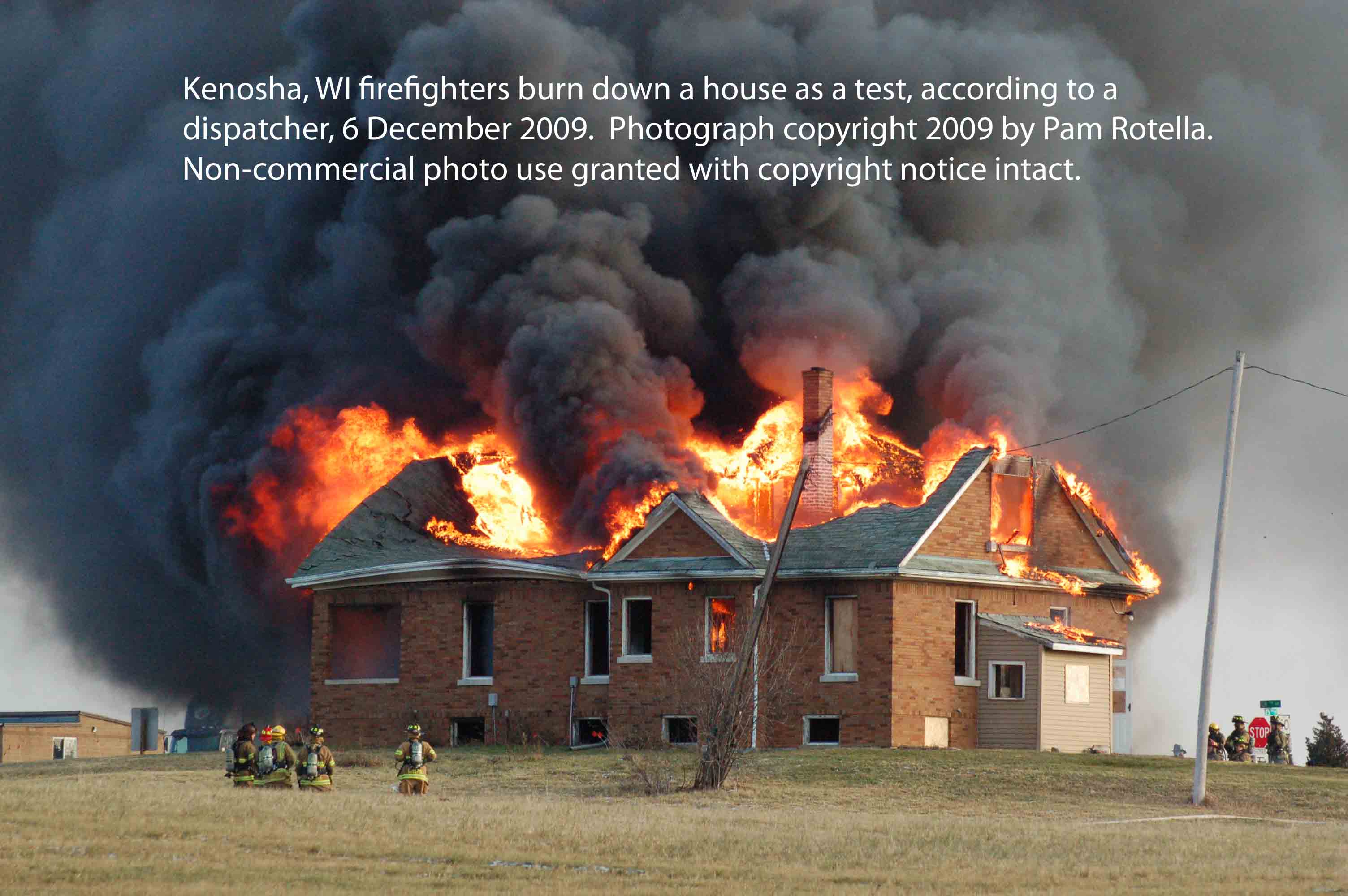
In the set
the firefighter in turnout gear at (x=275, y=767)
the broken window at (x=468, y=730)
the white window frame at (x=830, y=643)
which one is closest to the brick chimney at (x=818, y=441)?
the white window frame at (x=830, y=643)

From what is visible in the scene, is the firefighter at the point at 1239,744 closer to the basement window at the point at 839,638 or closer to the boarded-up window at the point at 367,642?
the basement window at the point at 839,638

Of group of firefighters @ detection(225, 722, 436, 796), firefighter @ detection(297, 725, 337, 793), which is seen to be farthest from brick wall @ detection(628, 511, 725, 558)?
firefighter @ detection(297, 725, 337, 793)

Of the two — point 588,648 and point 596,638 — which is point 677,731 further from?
point 596,638

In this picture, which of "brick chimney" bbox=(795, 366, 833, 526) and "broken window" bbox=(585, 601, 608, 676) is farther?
"brick chimney" bbox=(795, 366, 833, 526)

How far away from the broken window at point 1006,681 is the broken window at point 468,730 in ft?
34.7

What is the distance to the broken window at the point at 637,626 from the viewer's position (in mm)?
40562

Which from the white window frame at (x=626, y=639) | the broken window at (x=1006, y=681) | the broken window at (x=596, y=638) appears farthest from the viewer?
the broken window at (x=596, y=638)

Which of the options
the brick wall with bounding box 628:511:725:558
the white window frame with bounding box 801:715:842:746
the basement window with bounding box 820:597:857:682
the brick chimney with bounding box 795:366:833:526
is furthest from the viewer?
the brick chimney with bounding box 795:366:833:526

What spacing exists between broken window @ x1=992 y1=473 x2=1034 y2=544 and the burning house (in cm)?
5

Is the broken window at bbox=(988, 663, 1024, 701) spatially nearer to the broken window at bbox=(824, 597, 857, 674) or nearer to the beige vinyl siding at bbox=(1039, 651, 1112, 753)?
the beige vinyl siding at bbox=(1039, 651, 1112, 753)

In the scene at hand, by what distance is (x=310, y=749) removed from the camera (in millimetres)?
28891

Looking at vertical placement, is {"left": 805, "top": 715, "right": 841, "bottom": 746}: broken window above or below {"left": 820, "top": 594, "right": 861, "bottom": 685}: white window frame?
below

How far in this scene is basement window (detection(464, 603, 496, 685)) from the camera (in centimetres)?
4241

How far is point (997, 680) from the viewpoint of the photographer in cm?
3959
